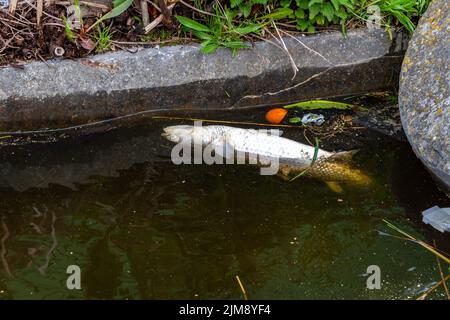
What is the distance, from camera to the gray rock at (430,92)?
13.0 ft

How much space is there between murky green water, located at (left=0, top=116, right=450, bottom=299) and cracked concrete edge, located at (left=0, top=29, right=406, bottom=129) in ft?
1.00

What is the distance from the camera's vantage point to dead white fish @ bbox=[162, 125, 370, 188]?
438 cm

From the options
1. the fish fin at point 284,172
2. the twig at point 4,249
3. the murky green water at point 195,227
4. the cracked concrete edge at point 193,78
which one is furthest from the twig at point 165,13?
the twig at point 4,249

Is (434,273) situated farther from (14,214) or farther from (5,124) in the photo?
(5,124)

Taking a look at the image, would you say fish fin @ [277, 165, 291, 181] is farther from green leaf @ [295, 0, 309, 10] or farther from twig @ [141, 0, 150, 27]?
twig @ [141, 0, 150, 27]

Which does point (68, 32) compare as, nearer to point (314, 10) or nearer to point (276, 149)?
point (276, 149)

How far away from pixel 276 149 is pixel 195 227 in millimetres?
930

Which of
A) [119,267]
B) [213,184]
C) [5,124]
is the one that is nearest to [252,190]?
[213,184]

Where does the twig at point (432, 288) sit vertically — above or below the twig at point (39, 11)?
below

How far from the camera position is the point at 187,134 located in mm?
4699

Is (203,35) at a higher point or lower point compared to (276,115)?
higher

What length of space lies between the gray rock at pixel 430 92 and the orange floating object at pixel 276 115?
953mm

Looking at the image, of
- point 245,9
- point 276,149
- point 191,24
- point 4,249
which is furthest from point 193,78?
point 4,249

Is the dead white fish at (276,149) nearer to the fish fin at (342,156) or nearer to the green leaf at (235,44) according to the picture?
the fish fin at (342,156)
